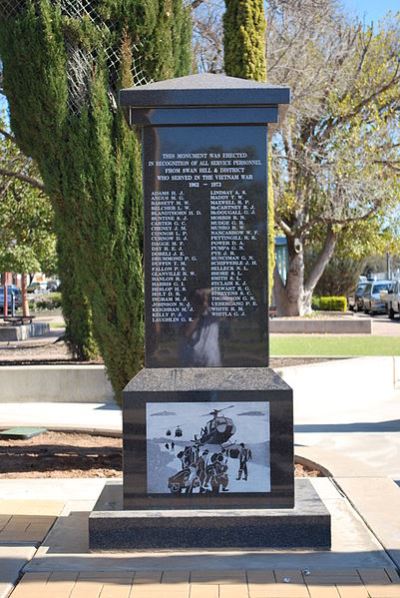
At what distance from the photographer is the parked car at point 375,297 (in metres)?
43.4

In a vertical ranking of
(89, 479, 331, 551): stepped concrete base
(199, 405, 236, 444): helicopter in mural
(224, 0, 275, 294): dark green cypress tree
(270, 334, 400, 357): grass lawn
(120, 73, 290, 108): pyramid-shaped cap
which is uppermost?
(224, 0, 275, 294): dark green cypress tree

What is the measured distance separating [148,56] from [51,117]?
1.10 meters

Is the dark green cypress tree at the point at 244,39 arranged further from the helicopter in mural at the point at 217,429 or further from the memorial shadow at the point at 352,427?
the helicopter in mural at the point at 217,429

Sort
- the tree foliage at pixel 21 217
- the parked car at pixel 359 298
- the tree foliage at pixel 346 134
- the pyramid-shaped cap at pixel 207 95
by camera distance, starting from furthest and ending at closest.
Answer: the parked car at pixel 359 298
the tree foliage at pixel 346 134
the tree foliage at pixel 21 217
the pyramid-shaped cap at pixel 207 95

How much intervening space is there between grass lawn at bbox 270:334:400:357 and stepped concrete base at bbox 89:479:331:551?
11.6m

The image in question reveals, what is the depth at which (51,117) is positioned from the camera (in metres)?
7.93

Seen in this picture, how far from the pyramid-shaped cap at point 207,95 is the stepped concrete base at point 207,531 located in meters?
2.58

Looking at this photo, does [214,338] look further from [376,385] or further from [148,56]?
[376,385]

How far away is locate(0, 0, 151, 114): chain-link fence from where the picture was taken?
26.3 feet

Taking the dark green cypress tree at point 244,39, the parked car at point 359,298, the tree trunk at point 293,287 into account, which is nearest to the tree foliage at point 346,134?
the tree trunk at point 293,287

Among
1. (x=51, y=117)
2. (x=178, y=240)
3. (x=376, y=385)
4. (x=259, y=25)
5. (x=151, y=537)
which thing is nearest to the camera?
(x=151, y=537)

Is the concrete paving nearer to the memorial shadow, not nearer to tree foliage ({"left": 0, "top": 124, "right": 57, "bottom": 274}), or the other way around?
the memorial shadow

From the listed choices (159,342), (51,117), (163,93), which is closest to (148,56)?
Answer: (51,117)

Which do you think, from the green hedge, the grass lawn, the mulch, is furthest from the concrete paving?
the green hedge
